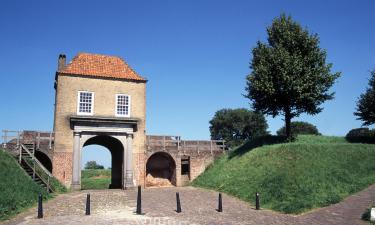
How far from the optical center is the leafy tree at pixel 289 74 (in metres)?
27.4

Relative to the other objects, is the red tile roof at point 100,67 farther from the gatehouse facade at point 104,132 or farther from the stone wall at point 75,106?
the stone wall at point 75,106

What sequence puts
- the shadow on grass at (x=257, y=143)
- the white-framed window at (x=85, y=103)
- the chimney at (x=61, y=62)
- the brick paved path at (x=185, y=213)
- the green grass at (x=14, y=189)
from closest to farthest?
the brick paved path at (x=185, y=213) < the green grass at (x=14, y=189) < the white-framed window at (x=85, y=103) < the chimney at (x=61, y=62) < the shadow on grass at (x=257, y=143)

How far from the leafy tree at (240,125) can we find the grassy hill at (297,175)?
144 ft

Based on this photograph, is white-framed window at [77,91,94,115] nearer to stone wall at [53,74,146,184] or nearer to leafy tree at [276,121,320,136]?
stone wall at [53,74,146,184]

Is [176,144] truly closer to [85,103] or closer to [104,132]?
[104,132]

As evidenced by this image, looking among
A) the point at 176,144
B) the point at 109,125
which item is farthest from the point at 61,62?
the point at 176,144

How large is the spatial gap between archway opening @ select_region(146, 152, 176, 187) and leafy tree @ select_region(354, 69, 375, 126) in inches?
726

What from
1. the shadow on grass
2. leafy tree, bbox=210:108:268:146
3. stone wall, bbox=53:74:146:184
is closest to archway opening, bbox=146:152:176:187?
stone wall, bbox=53:74:146:184

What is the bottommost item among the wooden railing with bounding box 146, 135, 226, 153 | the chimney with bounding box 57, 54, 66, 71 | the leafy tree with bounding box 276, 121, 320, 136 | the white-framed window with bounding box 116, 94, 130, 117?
the wooden railing with bounding box 146, 135, 226, 153

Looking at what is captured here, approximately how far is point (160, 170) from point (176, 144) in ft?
11.6

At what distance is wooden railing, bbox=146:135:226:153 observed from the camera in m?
29.6

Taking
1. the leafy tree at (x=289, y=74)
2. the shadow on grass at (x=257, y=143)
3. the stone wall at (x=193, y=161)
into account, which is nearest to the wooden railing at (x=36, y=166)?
the stone wall at (x=193, y=161)

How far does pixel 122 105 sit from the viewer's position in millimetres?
28203

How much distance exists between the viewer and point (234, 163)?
2752cm
